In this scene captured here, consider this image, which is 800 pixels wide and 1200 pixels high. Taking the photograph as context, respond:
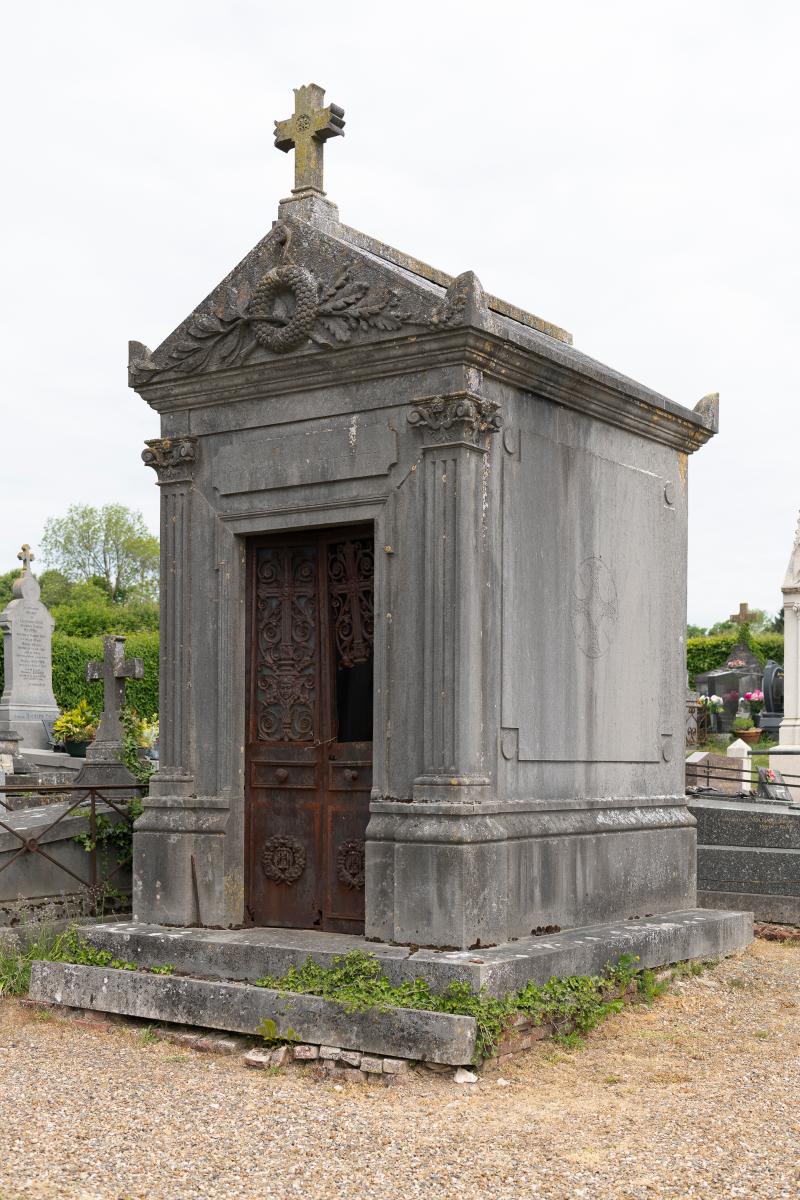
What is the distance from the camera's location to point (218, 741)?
22.8ft

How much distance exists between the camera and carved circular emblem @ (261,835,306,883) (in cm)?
680

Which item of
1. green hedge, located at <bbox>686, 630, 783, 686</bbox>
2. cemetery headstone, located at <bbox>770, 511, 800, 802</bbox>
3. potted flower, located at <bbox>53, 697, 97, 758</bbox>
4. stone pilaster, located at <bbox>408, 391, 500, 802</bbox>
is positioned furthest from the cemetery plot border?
green hedge, located at <bbox>686, 630, 783, 686</bbox>

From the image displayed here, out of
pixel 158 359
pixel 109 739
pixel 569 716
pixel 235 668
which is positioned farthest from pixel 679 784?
pixel 109 739

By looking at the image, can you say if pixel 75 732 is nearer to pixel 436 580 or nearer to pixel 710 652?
pixel 436 580

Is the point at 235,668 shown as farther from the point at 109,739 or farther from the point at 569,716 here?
the point at 109,739

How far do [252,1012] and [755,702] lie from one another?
23.6 meters

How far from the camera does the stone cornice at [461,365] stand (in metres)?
6.29

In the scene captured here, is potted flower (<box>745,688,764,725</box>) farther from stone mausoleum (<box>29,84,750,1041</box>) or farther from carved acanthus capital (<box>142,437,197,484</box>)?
carved acanthus capital (<box>142,437,197,484</box>)

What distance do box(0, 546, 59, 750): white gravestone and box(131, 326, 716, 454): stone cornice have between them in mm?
16064

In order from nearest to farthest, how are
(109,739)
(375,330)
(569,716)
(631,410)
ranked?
1. (375,330)
2. (569,716)
3. (631,410)
4. (109,739)

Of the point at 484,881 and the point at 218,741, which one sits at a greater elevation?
the point at 218,741

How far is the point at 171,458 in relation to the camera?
7266 mm

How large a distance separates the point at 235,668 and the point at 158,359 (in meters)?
1.76

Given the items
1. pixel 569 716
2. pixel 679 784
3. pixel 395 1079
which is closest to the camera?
pixel 395 1079
